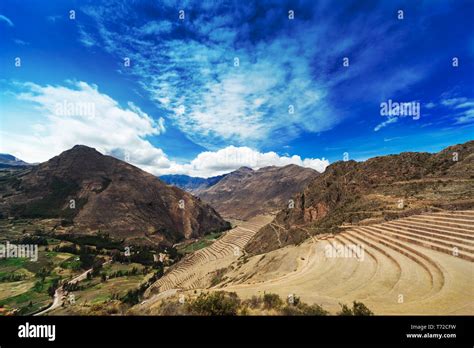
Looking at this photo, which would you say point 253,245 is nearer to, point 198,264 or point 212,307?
point 198,264

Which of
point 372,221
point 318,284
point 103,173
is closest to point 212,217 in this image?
point 103,173

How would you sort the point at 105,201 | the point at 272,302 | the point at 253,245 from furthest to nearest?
the point at 105,201, the point at 253,245, the point at 272,302

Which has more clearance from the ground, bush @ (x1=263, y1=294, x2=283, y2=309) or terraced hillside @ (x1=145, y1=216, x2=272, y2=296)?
bush @ (x1=263, y1=294, x2=283, y2=309)

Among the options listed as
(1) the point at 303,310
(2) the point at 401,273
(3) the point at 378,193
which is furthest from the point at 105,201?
(1) the point at 303,310

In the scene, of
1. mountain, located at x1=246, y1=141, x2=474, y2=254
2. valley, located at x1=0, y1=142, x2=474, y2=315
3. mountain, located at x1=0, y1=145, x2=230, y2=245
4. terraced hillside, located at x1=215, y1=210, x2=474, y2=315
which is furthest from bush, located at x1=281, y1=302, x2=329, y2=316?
mountain, located at x1=0, y1=145, x2=230, y2=245

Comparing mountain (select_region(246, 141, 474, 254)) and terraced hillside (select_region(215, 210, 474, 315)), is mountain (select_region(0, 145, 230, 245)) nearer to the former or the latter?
mountain (select_region(246, 141, 474, 254))

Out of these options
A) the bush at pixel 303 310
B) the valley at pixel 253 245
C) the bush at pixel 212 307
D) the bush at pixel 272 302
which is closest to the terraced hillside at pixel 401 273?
the valley at pixel 253 245
